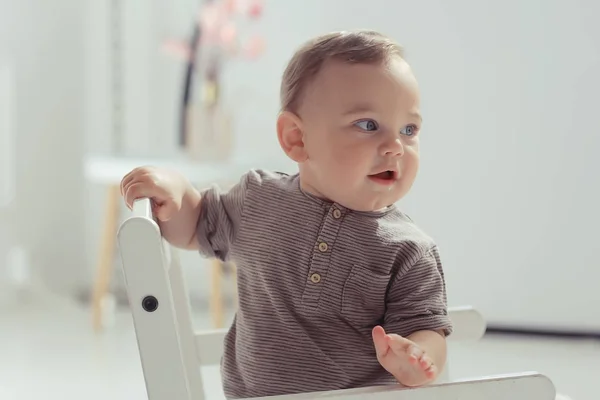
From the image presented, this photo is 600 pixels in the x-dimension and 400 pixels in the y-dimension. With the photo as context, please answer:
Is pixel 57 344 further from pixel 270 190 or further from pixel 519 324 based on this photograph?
pixel 270 190

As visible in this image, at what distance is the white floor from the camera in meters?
1.76

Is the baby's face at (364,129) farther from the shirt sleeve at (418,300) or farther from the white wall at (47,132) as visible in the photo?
the white wall at (47,132)

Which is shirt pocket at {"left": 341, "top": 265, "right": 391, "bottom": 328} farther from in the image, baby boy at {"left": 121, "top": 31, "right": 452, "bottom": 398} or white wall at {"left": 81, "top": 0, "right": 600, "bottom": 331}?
white wall at {"left": 81, "top": 0, "right": 600, "bottom": 331}

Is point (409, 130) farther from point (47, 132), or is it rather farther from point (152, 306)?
point (47, 132)

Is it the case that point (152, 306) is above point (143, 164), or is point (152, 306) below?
above

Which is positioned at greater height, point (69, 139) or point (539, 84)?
point (539, 84)

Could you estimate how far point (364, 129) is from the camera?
90 centimetres

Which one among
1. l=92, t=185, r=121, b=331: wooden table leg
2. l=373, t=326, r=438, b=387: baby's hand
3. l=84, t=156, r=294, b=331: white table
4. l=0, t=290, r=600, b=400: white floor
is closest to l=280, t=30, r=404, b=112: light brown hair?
l=373, t=326, r=438, b=387: baby's hand

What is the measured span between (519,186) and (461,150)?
0.15 m

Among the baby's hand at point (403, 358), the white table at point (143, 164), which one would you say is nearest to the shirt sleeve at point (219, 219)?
the baby's hand at point (403, 358)

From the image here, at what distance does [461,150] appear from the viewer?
81.4 inches

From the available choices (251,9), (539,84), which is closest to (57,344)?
(251,9)

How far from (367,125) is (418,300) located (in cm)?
17

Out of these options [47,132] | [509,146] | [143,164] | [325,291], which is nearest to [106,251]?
[143,164]
